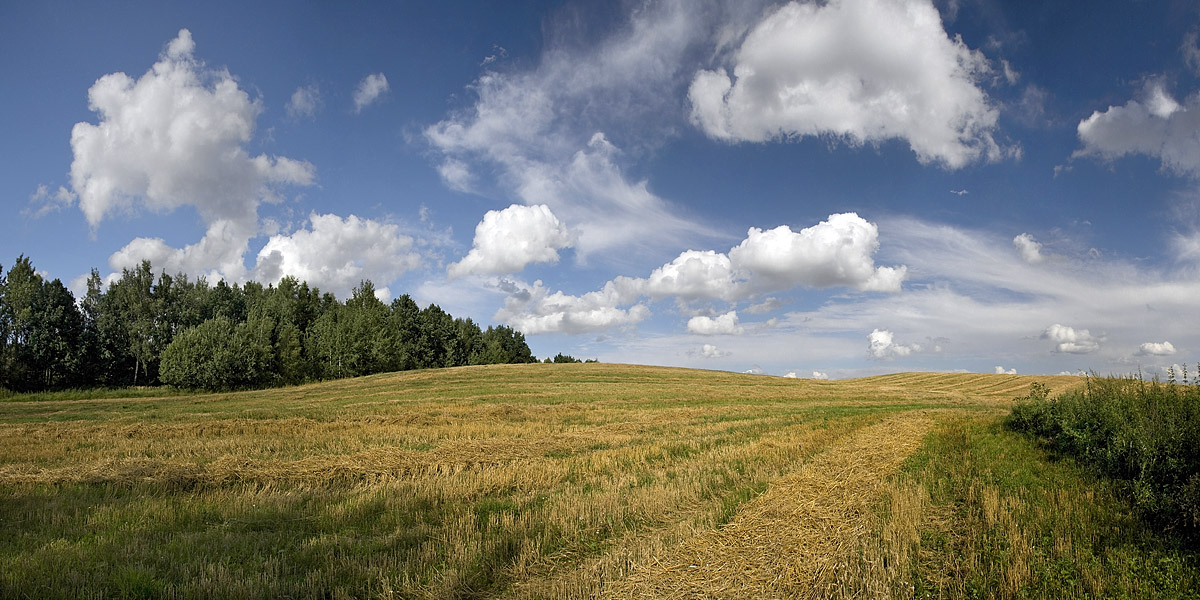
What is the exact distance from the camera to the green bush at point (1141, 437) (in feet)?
30.4

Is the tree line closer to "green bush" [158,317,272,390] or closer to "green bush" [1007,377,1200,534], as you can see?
"green bush" [158,317,272,390]

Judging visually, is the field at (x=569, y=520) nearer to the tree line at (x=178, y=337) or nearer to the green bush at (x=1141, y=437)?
the green bush at (x=1141, y=437)

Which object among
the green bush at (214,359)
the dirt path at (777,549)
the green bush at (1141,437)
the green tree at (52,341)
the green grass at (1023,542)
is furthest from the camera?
the green tree at (52,341)

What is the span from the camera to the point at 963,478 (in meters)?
11.9

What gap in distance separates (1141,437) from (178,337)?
79.1m

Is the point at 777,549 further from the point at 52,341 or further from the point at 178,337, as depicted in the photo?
the point at 52,341

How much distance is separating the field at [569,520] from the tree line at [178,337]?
4996 cm

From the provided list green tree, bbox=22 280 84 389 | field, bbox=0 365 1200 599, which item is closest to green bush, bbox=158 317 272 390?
green tree, bbox=22 280 84 389

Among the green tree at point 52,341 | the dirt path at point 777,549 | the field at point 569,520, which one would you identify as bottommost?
the field at point 569,520

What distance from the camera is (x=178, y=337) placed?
62469mm

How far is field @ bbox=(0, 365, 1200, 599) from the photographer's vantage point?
6551 millimetres

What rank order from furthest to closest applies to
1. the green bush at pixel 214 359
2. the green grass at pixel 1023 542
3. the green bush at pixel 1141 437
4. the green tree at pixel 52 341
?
the green tree at pixel 52 341, the green bush at pixel 214 359, the green bush at pixel 1141 437, the green grass at pixel 1023 542

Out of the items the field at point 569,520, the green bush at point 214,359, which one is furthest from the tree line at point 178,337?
the field at point 569,520

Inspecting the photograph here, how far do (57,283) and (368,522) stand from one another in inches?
3573
